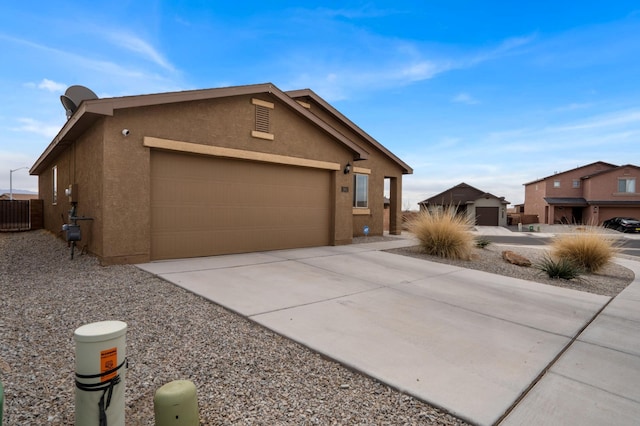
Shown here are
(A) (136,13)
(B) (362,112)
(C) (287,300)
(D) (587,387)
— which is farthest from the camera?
(B) (362,112)

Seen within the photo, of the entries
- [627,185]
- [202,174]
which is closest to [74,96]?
[202,174]

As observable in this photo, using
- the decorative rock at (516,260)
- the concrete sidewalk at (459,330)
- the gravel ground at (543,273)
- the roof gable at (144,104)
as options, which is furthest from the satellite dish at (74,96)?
the decorative rock at (516,260)

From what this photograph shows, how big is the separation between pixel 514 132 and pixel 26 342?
26.1 meters

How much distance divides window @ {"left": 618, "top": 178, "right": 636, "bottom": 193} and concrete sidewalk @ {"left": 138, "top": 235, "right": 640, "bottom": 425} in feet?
128

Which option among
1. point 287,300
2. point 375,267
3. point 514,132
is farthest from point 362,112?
point 287,300

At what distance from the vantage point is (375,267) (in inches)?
320

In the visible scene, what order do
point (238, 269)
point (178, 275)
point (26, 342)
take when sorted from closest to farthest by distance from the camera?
point (26, 342) < point (178, 275) < point (238, 269)

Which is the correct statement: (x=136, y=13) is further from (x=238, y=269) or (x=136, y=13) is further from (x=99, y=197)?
(x=238, y=269)

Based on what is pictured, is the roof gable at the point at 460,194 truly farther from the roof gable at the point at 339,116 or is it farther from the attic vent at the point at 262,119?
the attic vent at the point at 262,119

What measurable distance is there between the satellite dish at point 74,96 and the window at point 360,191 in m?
9.86

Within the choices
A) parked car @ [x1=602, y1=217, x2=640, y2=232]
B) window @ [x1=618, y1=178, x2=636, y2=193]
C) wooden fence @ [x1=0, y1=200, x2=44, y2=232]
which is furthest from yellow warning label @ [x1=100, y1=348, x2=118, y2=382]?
window @ [x1=618, y1=178, x2=636, y2=193]

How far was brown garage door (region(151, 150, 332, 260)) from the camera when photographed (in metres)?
8.08

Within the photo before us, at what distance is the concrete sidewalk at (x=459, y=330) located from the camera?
2.81 m

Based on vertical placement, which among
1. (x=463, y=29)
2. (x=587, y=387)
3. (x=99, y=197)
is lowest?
(x=587, y=387)
